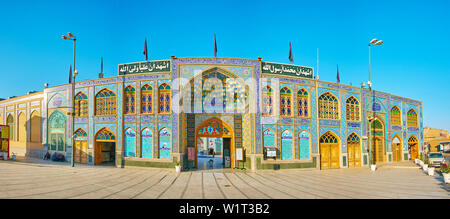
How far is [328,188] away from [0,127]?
29532 millimetres

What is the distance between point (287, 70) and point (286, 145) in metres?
6.44

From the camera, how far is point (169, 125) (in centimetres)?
1872

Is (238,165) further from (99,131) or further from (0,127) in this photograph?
(0,127)

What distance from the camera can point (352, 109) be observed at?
22516 millimetres

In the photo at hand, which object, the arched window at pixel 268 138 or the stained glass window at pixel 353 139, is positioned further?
the stained glass window at pixel 353 139

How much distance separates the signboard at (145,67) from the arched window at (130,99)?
4.87ft

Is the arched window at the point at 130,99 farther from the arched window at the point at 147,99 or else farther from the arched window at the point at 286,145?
the arched window at the point at 286,145

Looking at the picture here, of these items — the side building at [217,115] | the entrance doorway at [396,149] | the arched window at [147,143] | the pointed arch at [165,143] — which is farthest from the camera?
the entrance doorway at [396,149]

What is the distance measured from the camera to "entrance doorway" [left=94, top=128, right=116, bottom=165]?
20.4 metres

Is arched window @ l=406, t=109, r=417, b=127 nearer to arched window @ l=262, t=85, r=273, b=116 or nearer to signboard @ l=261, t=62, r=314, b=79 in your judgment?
signboard @ l=261, t=62, r=314, b=79

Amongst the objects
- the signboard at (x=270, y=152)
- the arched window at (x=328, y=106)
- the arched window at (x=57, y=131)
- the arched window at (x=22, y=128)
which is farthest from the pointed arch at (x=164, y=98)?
the arched window at (x=22, y=128)

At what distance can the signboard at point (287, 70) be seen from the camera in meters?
19.8

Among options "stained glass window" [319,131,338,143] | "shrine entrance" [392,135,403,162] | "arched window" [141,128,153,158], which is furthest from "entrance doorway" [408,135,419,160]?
"arched window" [141,128,153,158]

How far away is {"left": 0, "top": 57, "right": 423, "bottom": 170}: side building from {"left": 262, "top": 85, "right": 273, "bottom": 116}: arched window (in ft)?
0.27
